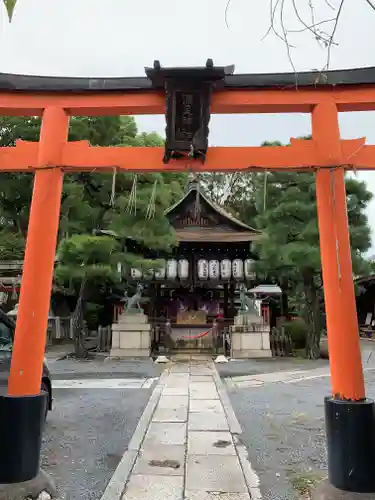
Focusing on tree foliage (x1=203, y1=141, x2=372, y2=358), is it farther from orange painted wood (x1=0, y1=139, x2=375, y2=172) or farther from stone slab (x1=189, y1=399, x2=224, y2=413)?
orange painted wood (x1=0, y1=139, x2=375, y2=172)

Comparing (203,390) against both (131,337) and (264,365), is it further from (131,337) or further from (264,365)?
(131,337)

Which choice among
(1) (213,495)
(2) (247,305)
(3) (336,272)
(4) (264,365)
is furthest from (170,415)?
(2) (247,305)

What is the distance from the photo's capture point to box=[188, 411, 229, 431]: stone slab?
6.14 meters

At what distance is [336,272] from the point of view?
418 cm

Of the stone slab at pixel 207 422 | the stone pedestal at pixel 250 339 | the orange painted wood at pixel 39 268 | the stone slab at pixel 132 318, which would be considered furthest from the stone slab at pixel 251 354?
the orange painted wood at pixel 39 268

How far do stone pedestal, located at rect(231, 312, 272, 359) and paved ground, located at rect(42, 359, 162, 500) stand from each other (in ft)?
16.9

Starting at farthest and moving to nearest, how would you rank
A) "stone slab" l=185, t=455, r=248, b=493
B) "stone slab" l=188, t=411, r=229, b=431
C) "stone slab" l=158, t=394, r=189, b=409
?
1. "stone slab" l=158, t=394, r=189, b=409
2. "stone slab" l=188, t=411, r=229, b=431
3. "stone slab" l=185, t=455, r=248, b=493

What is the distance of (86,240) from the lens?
14.1m

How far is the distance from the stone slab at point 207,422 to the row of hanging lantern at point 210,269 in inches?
474

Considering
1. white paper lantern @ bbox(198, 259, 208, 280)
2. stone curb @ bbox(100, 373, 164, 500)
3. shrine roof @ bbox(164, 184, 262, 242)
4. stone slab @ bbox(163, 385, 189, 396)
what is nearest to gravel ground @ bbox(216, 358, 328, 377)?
→ stone slab @ bbox(163, 385, 189, 396)

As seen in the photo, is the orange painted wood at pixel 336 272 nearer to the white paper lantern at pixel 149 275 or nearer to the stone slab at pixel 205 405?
the stone slab at pixel 205 405

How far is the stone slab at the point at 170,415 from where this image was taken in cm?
668

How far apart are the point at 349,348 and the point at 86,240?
11.3m

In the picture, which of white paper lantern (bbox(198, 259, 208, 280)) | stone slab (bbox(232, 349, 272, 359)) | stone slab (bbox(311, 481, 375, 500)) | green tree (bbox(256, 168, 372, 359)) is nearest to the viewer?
stone slab (bbox(311, 481, 375, 500))
